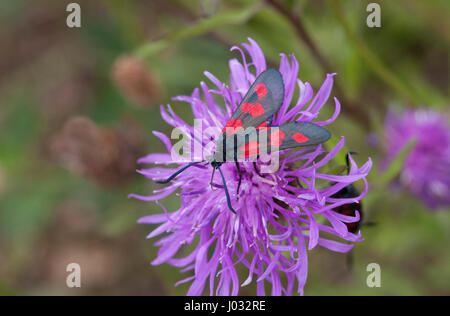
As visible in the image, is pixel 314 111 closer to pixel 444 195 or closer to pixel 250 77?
pixel 250 77

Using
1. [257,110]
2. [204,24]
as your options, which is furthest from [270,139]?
Result: [204,24]

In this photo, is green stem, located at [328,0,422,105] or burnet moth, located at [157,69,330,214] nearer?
burnet moth, located at [157,69,330,214]

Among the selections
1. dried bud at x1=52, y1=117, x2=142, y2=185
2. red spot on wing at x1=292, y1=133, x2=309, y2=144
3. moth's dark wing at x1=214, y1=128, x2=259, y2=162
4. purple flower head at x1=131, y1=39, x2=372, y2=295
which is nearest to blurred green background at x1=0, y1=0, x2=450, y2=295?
dried bud at x1=52, y1=117, x2=142, y2=185

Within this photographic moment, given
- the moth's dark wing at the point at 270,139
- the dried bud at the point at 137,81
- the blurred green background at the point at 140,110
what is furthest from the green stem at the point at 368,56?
the dried bud at the point at 137,81

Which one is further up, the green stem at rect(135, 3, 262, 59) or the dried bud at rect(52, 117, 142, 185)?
the green stem at rect(135, 3, 262, 59)

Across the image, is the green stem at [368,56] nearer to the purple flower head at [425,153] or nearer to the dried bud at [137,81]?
the purple flower head at [425,153]

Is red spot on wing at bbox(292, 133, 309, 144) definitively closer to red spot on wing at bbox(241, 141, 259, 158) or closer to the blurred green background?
red spot on wing at bbox(241, 141, 259, 158)

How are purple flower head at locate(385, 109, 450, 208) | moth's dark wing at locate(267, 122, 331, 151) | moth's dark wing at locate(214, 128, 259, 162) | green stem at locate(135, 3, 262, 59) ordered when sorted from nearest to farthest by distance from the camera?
1. moth's dark wing at locate(267, 122, 331, 151)
2. moth's dark wing at locate(214, 128, 259, 162)
3. green stem at locate(135, 3, 262, 59)
4. purple flower head at locate(385, 109, 450, 208)
